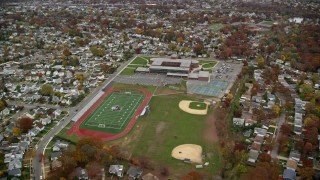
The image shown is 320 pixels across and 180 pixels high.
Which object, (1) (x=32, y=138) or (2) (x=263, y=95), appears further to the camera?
(2) (x=263, y=95)

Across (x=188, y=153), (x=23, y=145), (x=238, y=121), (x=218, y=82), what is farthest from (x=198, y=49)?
(x=23, y=145)

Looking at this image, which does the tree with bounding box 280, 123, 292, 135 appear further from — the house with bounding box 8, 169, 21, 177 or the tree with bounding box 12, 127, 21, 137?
the tree with bounding box 12, 127, 21, 137

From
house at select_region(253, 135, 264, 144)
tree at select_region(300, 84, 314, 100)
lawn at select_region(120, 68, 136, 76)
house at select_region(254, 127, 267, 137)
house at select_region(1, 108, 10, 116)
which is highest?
tree at select_region(300, 84, 314, 100)

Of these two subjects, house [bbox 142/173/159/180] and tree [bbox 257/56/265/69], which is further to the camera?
tree [bbox 257/56/265/69]

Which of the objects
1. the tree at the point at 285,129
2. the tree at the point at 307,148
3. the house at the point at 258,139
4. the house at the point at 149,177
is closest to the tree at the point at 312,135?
the tree at the point at 307,148

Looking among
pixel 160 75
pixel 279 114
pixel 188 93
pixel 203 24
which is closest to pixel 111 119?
pixel 188 93

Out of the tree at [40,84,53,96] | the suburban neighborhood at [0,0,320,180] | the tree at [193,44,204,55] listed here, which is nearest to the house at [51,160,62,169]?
the suburban neighborhood at [0,0,320,180]

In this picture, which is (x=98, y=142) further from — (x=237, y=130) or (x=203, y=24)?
(x=203, y=24)
